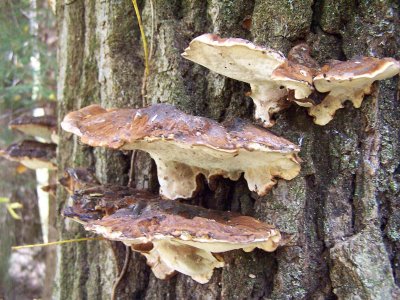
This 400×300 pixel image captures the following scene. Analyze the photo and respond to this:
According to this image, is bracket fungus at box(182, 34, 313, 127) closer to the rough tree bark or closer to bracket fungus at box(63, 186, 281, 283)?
the rough tree bark

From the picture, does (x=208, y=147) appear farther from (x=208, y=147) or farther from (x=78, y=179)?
(x=78, y=179)

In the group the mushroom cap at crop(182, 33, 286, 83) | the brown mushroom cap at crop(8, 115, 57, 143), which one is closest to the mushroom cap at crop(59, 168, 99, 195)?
the mushroom cap at crop(182, 33, 286, 83)

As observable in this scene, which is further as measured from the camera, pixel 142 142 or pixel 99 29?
pixel 99 29

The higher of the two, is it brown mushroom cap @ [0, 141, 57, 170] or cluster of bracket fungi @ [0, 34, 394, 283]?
cluster of bracket fungi @ [0, 34, 394, 283]

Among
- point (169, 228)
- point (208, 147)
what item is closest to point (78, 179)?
point (169, 228)

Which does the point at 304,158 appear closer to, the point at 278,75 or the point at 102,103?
the point at 278,75

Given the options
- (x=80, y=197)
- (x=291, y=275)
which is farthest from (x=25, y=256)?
(x=291, y=275)

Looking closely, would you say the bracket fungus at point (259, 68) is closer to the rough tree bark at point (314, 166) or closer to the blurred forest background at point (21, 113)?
the rough tree bark at point (314, 166)
